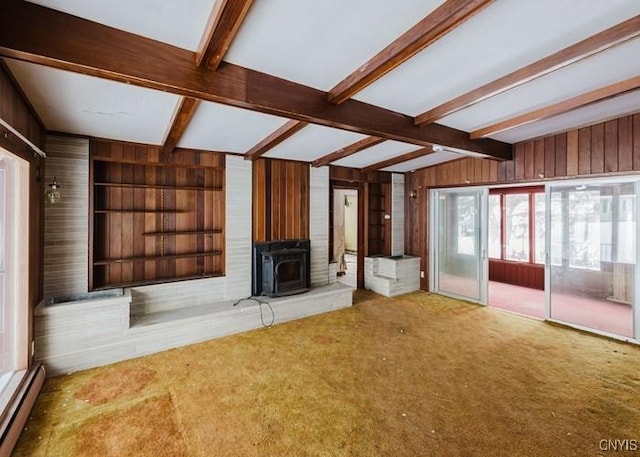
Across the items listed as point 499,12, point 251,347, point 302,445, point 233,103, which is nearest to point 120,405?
point 251,347

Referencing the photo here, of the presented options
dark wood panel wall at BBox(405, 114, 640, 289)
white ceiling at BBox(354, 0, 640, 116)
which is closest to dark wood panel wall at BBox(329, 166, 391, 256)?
dark wood panel wall at BBox(405, 114, 640, 289)

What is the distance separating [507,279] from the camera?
668cm

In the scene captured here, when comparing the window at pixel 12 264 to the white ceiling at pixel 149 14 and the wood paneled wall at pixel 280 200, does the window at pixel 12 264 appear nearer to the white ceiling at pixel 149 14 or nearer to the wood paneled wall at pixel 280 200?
the white ceiling at pixel 149 14

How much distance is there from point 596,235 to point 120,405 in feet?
18.1

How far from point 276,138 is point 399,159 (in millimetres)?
2325

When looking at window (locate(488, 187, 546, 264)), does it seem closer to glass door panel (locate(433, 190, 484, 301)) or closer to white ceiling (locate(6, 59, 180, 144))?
glass door panel (locate(433, 190, 484, 301))

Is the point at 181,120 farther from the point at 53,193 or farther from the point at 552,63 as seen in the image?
the point at 552,63

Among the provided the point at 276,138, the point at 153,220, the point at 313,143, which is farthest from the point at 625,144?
the point at 153,220

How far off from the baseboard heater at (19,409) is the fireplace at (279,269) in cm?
240

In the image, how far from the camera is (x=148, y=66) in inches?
70.3

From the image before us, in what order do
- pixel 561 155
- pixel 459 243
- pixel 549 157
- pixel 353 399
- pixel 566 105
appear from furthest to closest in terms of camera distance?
pixel 459 243, pixel 549 157, pixel 561 155, pixel 566 105, pixel 353 399

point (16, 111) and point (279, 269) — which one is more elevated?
point (16, 111)

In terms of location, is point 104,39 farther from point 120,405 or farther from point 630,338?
point 630,338

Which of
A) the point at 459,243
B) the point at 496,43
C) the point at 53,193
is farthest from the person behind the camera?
the point at 459,243
